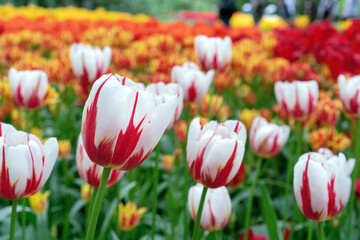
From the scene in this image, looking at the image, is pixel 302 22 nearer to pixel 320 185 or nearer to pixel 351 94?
pixel 351 94

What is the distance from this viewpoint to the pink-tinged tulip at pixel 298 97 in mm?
1151

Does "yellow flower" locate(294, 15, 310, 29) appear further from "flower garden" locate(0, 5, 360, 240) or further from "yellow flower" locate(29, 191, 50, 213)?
"yellow flower" locate(29, 191, 50, 213)

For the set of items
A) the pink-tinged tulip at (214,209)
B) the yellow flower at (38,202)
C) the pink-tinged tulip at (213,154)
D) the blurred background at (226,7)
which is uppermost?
the blurred background at (226,7)

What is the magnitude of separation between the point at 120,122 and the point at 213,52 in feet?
2.69

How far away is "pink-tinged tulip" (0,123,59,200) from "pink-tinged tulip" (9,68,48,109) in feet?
1.74

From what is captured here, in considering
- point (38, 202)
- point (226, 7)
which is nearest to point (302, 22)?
point (226, 7)

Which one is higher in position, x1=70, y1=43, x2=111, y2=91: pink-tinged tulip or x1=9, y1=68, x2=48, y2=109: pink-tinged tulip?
x1=70, y1=43, x2=111, y2=91: pink-tinged tulip

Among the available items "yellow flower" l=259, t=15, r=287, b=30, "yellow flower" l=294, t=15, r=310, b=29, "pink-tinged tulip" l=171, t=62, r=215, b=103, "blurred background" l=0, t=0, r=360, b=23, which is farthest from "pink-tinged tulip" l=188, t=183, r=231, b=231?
"yellow flower" l=294, t=15, r=310, b=29

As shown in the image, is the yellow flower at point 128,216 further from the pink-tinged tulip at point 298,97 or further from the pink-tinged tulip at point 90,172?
the pink-tinged tulip at point 298,97

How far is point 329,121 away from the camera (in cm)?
149

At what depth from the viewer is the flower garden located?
55 cm

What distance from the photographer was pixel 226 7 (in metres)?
6.92

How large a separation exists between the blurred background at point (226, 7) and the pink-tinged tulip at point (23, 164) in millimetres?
4761

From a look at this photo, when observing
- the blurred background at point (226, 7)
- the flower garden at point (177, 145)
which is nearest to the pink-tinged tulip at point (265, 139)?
the flower garden at point (177, 145)
